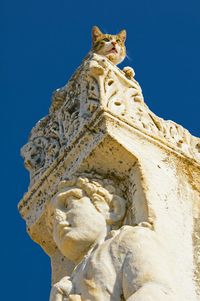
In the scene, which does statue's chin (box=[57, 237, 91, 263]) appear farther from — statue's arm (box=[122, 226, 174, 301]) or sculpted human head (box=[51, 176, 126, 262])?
statue's arm (box=[122, 226, 174, 301])

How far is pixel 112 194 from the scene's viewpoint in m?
6.94

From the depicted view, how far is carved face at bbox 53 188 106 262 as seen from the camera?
21.8 feet

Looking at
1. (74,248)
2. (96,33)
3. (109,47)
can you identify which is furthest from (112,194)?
(96,33)

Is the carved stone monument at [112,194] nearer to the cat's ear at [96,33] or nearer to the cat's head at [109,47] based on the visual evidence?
the cat's head at [109,47]

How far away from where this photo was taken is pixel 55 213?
22.7 ft

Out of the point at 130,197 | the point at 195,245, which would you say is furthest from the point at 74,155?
the point at 195,245

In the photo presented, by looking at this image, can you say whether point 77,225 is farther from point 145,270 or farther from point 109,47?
point 109,47

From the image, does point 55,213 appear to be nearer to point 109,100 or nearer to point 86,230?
point 86,230

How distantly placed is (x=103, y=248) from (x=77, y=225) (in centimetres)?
44

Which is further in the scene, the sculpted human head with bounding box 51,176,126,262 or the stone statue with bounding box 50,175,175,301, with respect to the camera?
the sculpted human head with bounding box 51,176,126,262

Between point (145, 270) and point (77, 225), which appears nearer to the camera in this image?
point (145, 270)

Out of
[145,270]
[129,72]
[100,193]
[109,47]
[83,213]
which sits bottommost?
[145,270]

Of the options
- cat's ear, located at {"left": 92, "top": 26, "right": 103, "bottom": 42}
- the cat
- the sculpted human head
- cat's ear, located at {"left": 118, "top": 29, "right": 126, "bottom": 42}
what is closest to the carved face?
the sculpted human head

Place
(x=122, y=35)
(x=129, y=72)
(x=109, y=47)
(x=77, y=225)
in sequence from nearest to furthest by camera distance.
A: (x=77, y=225), (x=129, y=72), (x=109, y=47), (x=122, y=35)
